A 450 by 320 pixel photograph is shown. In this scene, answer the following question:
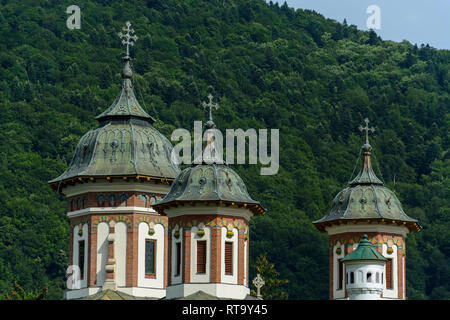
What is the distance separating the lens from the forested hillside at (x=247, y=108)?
120188mm

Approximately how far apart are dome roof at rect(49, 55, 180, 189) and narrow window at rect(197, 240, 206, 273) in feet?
24.3

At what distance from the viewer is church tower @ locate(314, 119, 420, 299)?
62938mm

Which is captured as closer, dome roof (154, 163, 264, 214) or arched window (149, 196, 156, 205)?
dome roof (154, 163, 264, 214)

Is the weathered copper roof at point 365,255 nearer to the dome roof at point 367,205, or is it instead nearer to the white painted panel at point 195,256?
the white painted panel at point 195,256

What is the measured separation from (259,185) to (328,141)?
2519 centimetres

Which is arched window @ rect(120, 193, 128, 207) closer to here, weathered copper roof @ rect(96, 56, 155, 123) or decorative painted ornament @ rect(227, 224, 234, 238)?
weathered copper roof @ rect(96, 56, 155, 123)

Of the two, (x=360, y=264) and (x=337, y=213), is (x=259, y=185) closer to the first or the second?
(x=337, y=213)

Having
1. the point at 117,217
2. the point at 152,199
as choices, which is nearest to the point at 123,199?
the point at 117,217

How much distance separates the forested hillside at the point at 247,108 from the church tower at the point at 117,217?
39.9 meters

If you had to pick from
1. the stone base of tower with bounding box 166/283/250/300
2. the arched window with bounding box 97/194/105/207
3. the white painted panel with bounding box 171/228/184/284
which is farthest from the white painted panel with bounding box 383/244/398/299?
the arched window with bounding box 97/194/105/207

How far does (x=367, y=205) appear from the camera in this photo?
6369 centimetres

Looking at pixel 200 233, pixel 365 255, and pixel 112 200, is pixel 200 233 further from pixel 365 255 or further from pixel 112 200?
pixel 112 200

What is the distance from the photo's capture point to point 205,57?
173000mm
